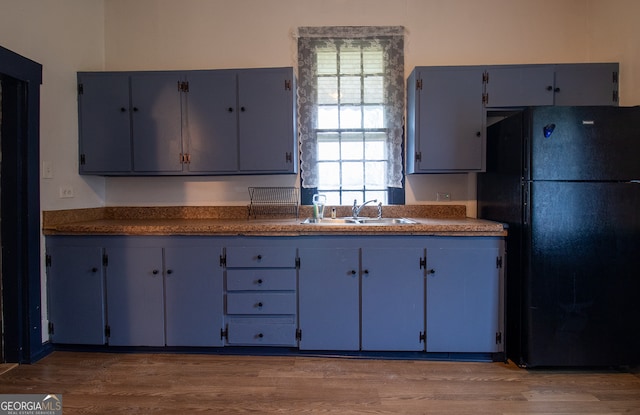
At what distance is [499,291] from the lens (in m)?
2.30

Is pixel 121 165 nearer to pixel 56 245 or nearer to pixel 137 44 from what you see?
pixel 56 245

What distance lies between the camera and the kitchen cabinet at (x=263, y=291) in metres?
2.37

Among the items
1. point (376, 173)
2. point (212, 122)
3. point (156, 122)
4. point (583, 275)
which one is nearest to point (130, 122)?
point (156, 122)

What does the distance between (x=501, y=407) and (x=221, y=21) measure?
3504mm

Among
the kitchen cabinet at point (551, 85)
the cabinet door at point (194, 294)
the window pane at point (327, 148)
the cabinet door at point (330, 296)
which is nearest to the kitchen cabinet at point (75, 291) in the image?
the cabinet door at point (194, 294)

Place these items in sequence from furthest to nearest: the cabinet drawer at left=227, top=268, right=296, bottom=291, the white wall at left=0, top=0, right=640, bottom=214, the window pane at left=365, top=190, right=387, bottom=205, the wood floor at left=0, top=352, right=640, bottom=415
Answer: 1. the window pane at left=365, top=190, right=387, bottom=205
2. the white wall at left=0, top=0, right=640, bottom=214
3. the cabinet drawer at left=227, top=268, right=296, bottom=291
4. the wood floor at left=0, top=352, right=640, bottom=415

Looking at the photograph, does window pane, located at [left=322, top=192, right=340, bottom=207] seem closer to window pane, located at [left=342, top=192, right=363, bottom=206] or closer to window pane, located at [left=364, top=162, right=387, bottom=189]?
window pane, located at [left=342, top=192, right=363, bottom=206]

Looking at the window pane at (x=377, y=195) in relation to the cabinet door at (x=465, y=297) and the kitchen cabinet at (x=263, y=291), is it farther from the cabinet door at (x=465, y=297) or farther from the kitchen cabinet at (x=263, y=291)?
the kitchen cabinet at (x=263, y=291)

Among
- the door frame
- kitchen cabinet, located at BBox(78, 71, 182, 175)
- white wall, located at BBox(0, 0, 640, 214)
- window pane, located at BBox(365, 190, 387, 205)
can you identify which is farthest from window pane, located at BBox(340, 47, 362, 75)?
the door frame

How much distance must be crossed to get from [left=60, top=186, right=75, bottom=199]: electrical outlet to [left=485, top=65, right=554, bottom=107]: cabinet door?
328 centimetres

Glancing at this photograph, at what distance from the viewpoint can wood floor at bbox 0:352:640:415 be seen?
6.09ft

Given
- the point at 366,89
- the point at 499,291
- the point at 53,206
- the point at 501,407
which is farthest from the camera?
the point at 366,89

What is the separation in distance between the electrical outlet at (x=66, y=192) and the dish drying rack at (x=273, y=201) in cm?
139

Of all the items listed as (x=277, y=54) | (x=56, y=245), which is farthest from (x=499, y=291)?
(x=56, y=245)
